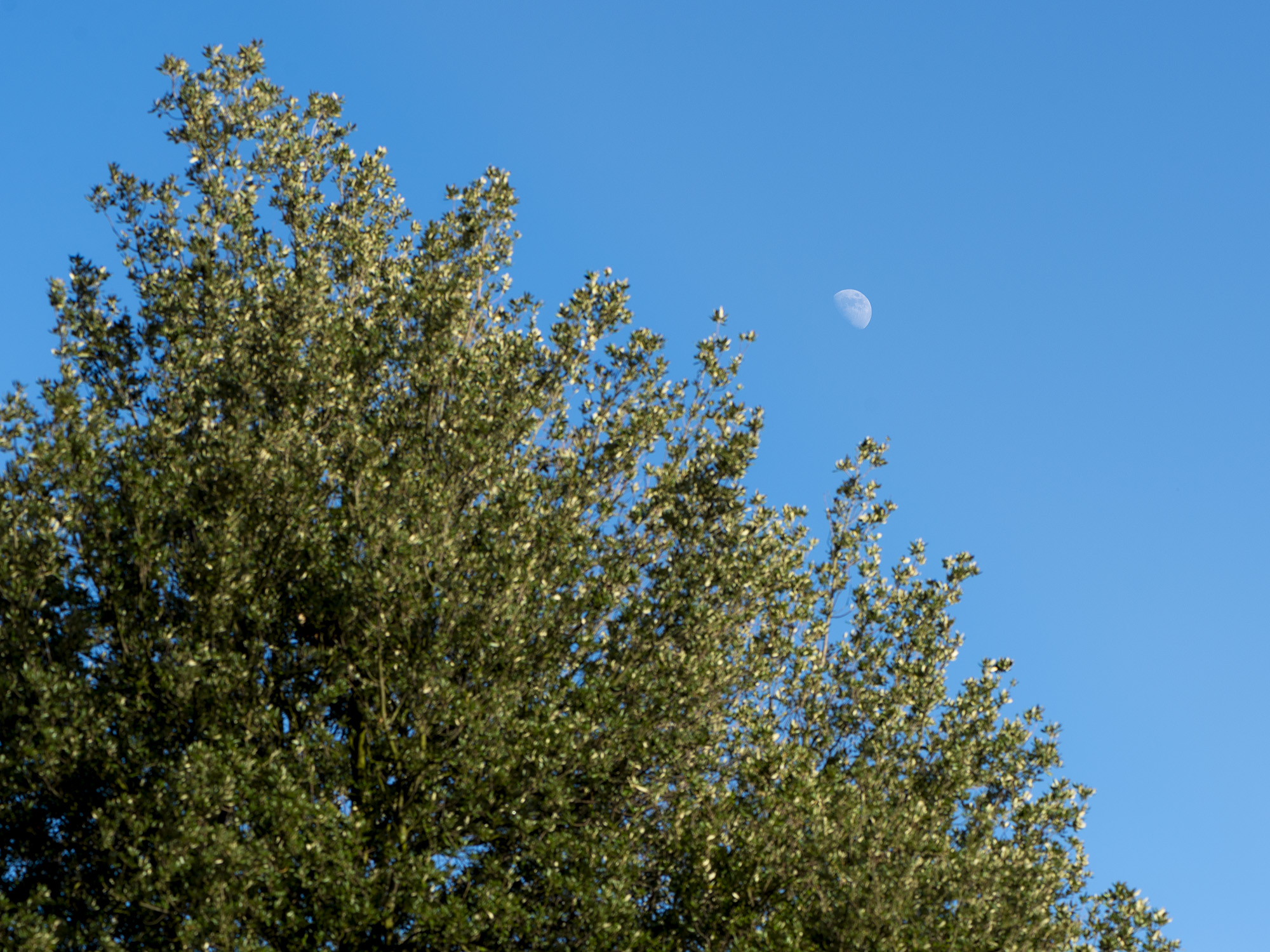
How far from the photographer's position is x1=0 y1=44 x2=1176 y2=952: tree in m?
17.2

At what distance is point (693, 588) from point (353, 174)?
12.7 m

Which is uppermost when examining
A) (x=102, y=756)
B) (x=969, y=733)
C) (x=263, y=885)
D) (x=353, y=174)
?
(x=353, y=174)

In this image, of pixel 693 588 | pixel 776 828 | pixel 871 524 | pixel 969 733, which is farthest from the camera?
pixel 871 524

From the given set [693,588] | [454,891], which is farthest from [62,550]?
[693,588]

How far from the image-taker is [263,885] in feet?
56.4

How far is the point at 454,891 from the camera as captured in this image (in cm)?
1842

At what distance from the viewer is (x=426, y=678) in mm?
18172

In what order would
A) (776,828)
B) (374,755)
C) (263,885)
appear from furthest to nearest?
(374,755)
(776,828)
(263,885)

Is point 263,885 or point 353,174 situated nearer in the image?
point 263,885

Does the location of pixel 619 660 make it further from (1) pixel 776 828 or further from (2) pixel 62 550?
(2) pixel 62 550

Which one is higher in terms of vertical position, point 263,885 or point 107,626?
point 107,626

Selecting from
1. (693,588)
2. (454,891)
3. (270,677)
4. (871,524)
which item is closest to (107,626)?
(270,677)

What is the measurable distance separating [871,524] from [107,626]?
52.3 ft

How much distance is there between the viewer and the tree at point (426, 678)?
17.2 meters
